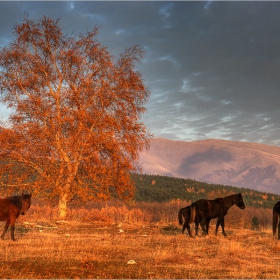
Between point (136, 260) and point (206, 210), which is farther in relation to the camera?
point (206, 210)

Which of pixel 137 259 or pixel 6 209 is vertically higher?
pixel 6 209

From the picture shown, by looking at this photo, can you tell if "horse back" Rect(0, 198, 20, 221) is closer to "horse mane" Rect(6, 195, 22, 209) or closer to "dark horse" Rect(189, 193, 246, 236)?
"horse mane" Rect(6, 195, 22, 209)

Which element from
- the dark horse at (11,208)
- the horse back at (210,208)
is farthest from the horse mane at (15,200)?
the horse back at (210,208)

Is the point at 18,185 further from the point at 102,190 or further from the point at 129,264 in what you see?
the point at 129,264

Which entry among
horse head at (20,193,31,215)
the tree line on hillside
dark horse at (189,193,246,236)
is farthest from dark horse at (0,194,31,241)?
the tree line on hillside

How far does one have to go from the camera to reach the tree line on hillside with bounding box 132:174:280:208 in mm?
60844

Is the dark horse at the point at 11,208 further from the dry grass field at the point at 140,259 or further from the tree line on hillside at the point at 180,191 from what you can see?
the tree line on hillside at the point at 180,191

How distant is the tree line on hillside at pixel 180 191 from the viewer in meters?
60.8

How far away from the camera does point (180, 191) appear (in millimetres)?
67375

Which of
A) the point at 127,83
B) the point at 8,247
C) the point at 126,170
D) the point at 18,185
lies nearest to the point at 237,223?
the point at 126,170

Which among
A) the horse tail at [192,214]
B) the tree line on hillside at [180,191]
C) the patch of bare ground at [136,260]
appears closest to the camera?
the patch of bare ground at [136,260]

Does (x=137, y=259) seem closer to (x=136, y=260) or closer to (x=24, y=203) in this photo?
(x=136, y=260)

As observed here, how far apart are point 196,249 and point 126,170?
48.3 feet

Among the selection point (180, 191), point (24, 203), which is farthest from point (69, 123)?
point (180, 191)
